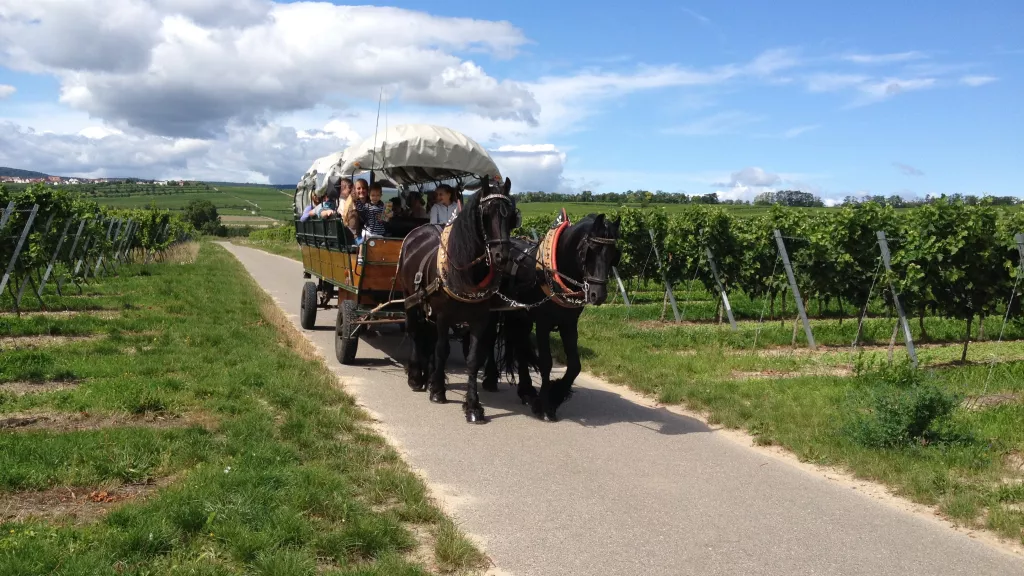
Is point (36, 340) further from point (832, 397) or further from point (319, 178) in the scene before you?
point (832, 397)

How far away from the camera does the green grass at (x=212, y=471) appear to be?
4015 millimetres

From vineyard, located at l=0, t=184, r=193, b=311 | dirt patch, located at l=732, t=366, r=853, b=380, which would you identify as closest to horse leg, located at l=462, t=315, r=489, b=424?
dirt patch, located at l=732, t=366, r=853, b=380

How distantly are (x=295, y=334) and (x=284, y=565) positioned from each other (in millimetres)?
9273

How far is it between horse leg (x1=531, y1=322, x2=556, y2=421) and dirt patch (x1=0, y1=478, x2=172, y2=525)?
355cm

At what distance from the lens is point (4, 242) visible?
490 inches

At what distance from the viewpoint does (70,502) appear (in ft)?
15.7

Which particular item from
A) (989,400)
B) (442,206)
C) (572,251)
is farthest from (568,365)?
(989,400)

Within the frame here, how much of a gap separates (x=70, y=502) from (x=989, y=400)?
328 inches

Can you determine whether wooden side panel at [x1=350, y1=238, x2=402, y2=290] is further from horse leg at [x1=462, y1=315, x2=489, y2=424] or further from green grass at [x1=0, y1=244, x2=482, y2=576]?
horse leg at [x1=462, y1=315, x2=489, y2=424]

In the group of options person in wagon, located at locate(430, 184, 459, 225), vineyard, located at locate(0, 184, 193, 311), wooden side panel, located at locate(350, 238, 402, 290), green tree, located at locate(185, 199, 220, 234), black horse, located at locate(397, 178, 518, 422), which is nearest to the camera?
black horse, located at locate(397, 178, 518, 422)

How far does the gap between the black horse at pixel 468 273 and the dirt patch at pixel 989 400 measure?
4.86m

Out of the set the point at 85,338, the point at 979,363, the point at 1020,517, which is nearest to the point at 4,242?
the point at 85,338

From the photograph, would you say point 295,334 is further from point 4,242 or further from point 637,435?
point 637,435

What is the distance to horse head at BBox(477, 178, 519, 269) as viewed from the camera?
7059 millimetres
